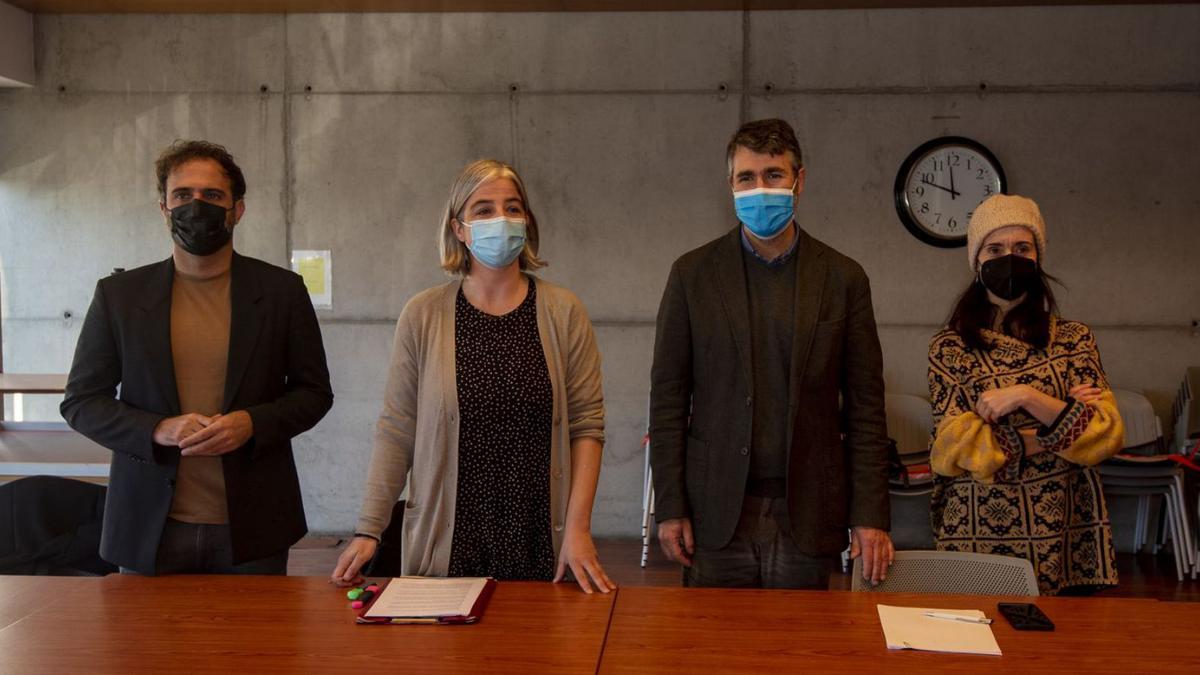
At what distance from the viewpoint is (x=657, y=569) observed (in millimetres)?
5070

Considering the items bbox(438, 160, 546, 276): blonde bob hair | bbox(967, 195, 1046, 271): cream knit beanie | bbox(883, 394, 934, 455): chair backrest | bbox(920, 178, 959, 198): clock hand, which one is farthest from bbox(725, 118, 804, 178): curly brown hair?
bbox(920, 178, 959, 198): clock hand

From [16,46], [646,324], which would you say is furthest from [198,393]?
[16,46]

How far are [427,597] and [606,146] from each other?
13.1ft

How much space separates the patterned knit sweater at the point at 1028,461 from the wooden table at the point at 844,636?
0.41 metres

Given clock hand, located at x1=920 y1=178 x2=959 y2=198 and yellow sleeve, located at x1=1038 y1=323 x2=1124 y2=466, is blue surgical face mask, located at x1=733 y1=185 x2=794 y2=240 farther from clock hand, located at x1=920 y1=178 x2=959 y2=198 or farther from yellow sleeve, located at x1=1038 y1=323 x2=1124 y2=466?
clock hand, located at x1=920 y1=178 x2=959 y2=198

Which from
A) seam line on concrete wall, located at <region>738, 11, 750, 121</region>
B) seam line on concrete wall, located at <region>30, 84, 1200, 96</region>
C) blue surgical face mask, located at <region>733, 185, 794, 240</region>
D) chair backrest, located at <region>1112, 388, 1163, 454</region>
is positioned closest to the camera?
blue surgical face mask, located at <region>733, 185, 794, 240</region>

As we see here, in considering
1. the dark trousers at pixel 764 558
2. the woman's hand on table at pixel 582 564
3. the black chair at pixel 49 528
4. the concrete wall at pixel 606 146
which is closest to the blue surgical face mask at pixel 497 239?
the woman's hand on table at pixel 582 564

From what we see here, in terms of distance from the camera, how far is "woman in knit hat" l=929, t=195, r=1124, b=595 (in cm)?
246

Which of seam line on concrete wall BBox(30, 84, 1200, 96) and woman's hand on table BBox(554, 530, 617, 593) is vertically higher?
seam line on concrete wall BBox(30, 84, 1200, 96)

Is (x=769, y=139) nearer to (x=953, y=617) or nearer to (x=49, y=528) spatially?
(x=953, y=617)

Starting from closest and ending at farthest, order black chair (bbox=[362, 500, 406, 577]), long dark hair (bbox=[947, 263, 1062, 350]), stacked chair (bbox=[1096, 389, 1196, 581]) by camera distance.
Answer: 1. long dark hair (bbox=[947, 263, 1062, 350])
2. black chair (bbox=[362, 500, 406, 577])
3. stacked chair (bbox=[1096, 389, 1196, 581])

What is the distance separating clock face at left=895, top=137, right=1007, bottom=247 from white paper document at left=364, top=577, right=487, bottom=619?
4.10 metres

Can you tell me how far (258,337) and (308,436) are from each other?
11.4 feet

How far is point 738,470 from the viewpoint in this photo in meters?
2.33
